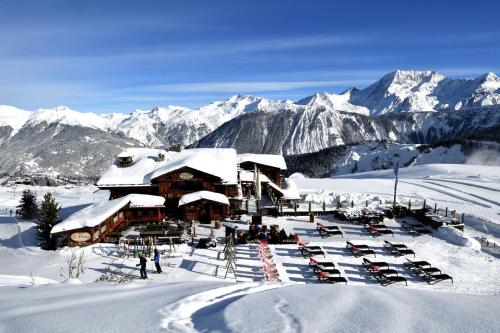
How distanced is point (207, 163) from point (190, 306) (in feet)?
91.5

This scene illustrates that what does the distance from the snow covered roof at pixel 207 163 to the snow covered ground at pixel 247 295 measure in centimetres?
1043

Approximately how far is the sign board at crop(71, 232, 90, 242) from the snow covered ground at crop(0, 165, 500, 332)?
114cm

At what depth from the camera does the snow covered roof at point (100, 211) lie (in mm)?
28281

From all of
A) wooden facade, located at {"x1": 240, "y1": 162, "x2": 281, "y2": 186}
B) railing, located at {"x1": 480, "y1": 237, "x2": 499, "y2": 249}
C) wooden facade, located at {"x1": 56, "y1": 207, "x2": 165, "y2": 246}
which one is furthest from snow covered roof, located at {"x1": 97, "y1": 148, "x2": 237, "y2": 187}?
railing, located at {"x1": 480, "y1": 237, "x2": 499, "y2": 249}

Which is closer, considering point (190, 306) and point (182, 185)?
point (190, 306)

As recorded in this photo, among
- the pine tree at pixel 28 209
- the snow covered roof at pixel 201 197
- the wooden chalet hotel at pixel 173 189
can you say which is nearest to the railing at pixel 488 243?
the wooden chalet hotel at pixel 173 189

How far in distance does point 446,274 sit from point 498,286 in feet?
8.13

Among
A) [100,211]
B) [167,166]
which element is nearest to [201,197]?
[167,166]

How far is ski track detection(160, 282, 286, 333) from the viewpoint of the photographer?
9398mm

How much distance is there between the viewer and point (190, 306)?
11414mm

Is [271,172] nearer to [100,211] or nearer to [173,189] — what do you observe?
[173,189]

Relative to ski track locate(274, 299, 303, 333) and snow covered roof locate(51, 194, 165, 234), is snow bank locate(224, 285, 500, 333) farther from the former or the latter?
snow covered roof locate(51, 194, 165, 234)

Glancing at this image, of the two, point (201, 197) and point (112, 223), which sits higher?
point (201, 197)

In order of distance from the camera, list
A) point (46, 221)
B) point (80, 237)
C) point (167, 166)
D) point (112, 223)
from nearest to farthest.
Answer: point (80, 237)
point (46, 221)
point (112, 223)
point (167, 166)
